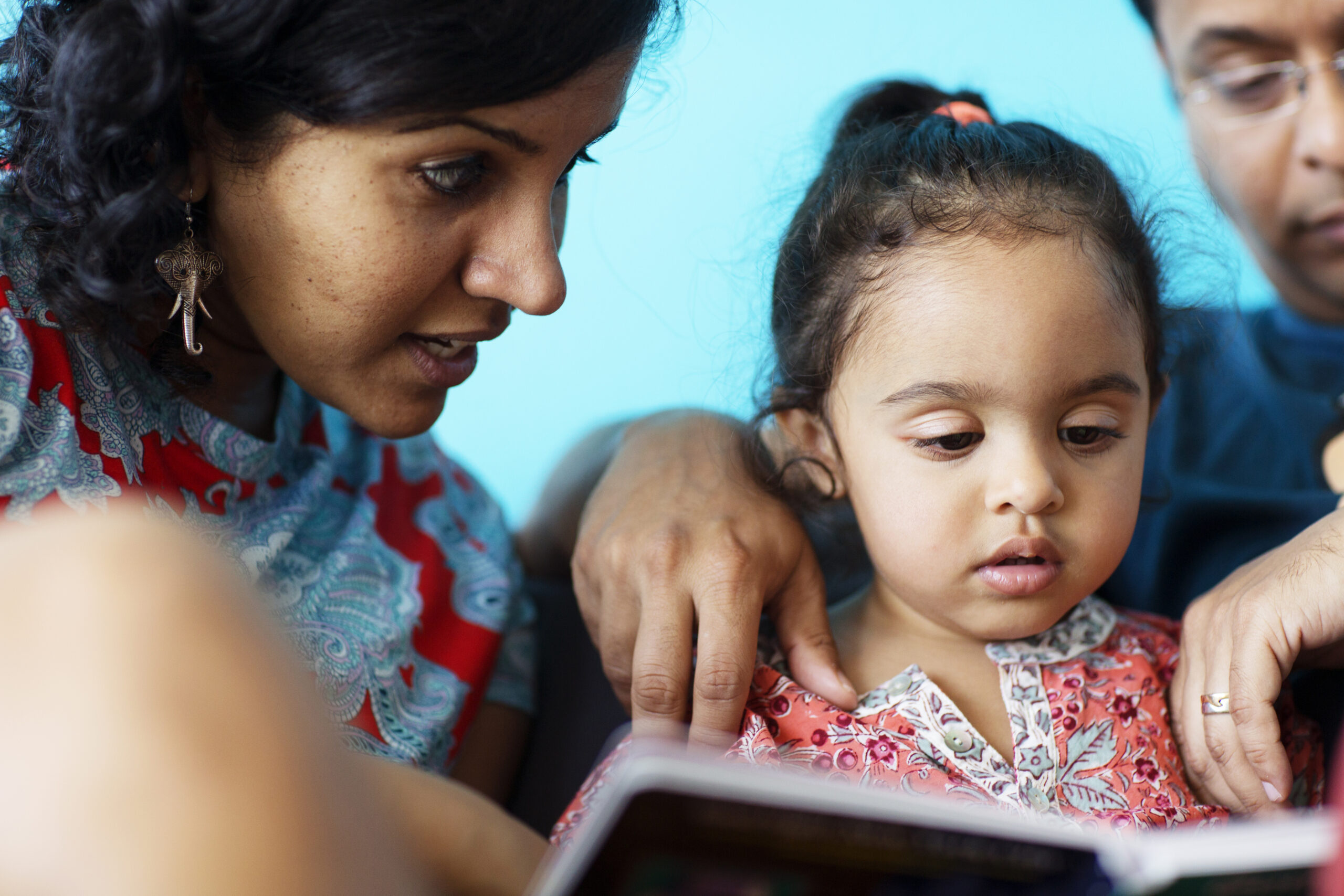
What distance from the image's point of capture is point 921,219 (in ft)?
4.15

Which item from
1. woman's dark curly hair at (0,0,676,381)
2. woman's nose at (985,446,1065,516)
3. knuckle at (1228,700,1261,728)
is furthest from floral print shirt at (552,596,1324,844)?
woman's dark curly hair at (0,0,676,381)

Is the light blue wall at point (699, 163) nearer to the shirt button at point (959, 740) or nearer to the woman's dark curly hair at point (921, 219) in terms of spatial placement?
the woman's dark curly hair at point (921, 219)

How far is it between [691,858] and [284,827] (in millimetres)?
214

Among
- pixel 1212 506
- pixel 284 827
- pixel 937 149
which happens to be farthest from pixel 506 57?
pixel 1212 506

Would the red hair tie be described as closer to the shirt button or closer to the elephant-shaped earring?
the shirt button

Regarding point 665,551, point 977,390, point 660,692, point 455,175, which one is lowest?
point 660,692

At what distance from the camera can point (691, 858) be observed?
0.60 meters

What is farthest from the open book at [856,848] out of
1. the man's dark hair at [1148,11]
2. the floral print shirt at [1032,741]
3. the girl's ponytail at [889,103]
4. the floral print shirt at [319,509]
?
the man's dark hair at [1148,11]

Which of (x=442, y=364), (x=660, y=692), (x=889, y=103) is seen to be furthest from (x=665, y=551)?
(x=889, y=103)

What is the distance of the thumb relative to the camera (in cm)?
123

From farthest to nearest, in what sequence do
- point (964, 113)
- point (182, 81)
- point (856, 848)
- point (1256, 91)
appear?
point (1256, 91), point (964, 113), point (182, 81), point (856, 848)

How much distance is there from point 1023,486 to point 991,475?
0.04m

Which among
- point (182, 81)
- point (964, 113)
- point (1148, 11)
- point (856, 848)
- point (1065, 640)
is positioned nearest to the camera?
point (856, 848)

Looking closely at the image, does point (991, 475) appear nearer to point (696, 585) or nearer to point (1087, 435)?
point (1087, 435)
